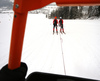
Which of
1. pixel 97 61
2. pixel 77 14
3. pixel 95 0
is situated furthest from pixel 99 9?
pixel 95 0

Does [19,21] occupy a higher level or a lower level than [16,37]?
higher

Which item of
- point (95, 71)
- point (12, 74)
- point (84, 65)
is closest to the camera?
point (12, 74)

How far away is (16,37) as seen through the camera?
2.45ft

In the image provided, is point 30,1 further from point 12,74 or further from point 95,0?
point 12,74

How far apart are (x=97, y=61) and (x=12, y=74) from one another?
3.62m

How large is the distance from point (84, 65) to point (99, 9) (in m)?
38.6

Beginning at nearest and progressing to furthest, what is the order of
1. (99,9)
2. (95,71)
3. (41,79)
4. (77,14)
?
(41,79), (95,71), (99,9), (77,14)

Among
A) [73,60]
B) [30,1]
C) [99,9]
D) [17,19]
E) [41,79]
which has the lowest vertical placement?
[73,60]

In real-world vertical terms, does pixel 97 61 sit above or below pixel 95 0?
below

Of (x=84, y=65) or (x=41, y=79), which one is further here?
(x=84, y=65)

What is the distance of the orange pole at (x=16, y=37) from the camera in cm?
Answer: 71

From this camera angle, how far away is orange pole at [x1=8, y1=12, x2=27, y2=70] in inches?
27.8

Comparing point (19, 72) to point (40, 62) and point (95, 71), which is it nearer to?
point (40, 62)

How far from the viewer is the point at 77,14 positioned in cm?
4606
